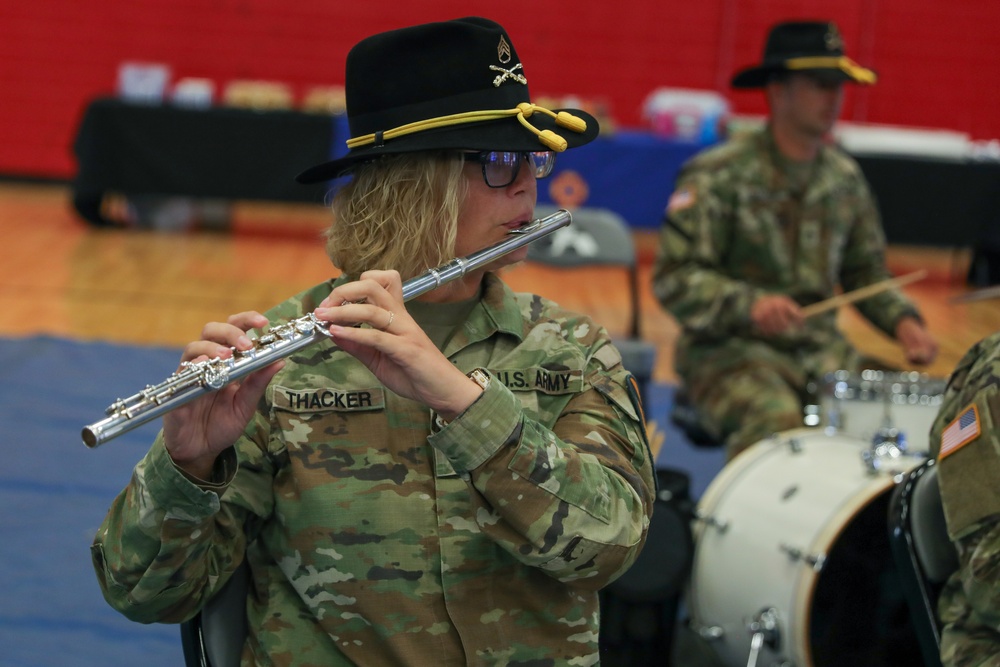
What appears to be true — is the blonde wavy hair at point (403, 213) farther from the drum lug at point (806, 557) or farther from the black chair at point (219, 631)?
the drum lug at point (806, 557)

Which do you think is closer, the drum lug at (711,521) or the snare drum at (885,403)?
the drum lug at (711,521)

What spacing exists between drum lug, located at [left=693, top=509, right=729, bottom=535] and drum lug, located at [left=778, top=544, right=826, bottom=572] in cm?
19

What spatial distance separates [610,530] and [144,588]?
0.54m

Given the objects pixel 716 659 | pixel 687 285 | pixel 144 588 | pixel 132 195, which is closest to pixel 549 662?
pixel 144 588

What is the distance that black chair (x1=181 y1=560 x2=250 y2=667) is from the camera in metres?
1.42

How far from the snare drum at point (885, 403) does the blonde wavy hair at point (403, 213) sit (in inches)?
56.6

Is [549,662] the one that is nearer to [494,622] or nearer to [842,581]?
[494,622]

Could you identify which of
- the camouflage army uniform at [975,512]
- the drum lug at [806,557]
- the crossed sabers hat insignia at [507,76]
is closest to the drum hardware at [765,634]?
the drum lug at [806,557]

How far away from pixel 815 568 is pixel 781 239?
1408 millimetres

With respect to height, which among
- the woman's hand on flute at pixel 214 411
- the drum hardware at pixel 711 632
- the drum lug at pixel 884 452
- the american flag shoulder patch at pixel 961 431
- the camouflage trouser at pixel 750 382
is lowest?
the drum hardware at pixel 711 632

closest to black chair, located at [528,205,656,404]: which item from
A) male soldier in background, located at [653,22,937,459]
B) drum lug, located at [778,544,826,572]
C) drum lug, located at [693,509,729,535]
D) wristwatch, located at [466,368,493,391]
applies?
male soldier in background, located at [653,22,937,459]

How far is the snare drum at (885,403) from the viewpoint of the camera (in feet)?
8.42

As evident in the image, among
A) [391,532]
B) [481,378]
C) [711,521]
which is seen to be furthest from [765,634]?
[481,378]

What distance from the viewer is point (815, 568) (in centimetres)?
217
